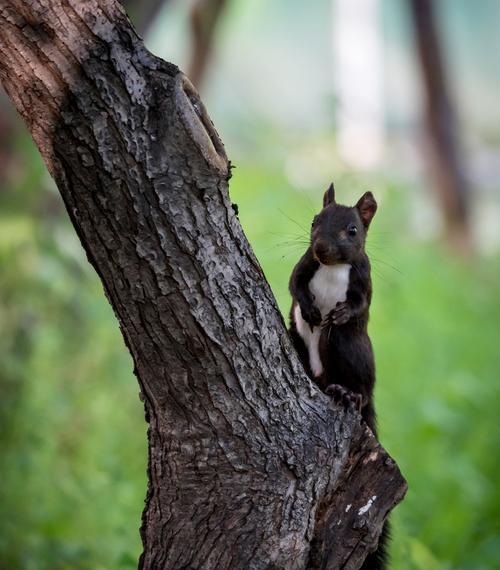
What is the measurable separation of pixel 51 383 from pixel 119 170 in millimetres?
4058

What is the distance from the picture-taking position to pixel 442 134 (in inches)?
507

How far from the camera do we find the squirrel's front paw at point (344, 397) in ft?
10.1

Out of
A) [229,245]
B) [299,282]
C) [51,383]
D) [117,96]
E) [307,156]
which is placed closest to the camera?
[117,96]

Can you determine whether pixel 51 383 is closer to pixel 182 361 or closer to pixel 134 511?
pixel 134 511

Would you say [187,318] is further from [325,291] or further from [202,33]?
[202,33]

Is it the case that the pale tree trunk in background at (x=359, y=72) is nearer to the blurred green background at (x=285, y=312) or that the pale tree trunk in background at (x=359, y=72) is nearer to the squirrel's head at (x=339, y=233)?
the blurred green background at (x=285, y=312)

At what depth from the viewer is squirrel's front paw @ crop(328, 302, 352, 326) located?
10.0 ft

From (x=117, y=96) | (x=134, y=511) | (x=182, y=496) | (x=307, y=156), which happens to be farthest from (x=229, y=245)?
(x=307, y=156)

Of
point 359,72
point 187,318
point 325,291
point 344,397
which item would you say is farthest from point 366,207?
point 359,72

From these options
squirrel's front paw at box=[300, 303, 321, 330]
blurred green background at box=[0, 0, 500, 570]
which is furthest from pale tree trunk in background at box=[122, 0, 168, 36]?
squirrel's front paw at box=[300, 303, 321, 330]

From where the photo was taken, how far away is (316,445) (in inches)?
115

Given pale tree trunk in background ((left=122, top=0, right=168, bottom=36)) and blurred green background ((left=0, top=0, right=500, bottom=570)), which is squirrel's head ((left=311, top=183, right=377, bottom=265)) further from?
pale tree trunk in background ((left=122, top=0, right=168, bottom=36))

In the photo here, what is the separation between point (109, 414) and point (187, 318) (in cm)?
397

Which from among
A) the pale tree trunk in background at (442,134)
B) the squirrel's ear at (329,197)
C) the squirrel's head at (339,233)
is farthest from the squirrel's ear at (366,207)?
the pale tree trunk in background at (442,134)
